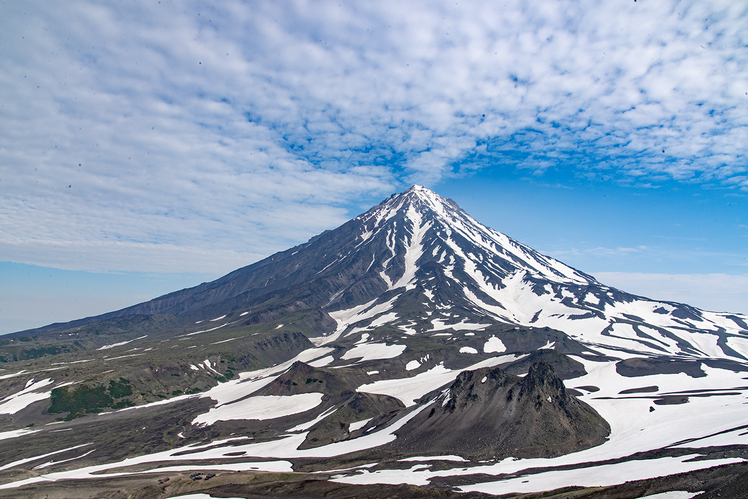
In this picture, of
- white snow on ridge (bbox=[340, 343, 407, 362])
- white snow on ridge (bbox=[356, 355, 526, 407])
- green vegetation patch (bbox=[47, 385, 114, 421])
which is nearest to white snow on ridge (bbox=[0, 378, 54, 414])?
green vegetation patch (bbox=[47, 385, 114, 421])

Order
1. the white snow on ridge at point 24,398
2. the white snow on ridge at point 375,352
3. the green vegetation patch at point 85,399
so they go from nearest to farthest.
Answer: the white snow on ridge at point 24,398 < the green vegetation patch at point 85,399 < the white snow on ridge at point 375,352

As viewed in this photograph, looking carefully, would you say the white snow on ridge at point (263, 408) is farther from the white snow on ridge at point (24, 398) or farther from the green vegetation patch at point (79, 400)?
the white snow on ridge at point (24, 398)

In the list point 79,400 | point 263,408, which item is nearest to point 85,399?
point 79,400

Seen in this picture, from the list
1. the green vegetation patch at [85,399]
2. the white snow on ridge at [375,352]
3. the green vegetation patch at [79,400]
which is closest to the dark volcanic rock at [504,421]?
the white snow on ridge at [375,352]

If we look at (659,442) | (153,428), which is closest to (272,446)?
(153,428)

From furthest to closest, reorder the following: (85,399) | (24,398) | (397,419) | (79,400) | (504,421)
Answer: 1. (85,399)
2. (24,398)
3. (79,400)
4. (397,419)
5. (504,421)

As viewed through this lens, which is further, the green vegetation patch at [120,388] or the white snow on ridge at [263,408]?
the green vegetation patch at [120,388]

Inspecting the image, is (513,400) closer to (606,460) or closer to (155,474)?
(606,460)

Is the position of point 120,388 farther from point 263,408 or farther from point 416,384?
point 416,384

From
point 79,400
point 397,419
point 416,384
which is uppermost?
point 79,400
